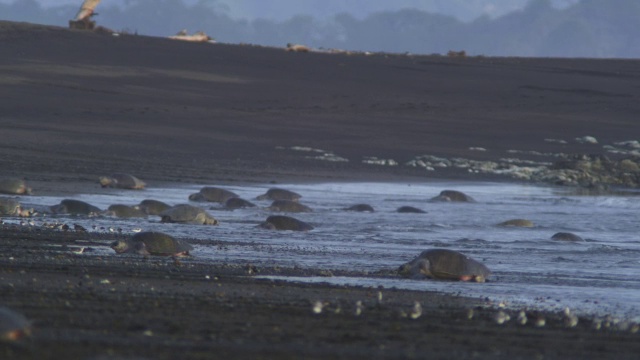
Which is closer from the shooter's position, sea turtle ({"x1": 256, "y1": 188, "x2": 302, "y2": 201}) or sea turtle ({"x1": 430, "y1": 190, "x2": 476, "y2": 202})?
sea turtle ({"x1": 256, "y1": 188, "x2": 302, "y2": 201})

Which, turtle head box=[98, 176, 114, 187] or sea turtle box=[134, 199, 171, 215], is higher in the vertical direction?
turtle head box=[98, 176, 114, 187]

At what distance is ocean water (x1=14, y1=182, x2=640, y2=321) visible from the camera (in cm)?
757

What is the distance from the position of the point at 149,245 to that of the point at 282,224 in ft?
8.65

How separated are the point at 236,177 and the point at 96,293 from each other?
1038 centimetres

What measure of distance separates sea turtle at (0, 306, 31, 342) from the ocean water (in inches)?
115

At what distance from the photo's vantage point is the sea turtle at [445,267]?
786 cm

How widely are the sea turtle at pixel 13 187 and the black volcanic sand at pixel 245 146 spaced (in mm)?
868

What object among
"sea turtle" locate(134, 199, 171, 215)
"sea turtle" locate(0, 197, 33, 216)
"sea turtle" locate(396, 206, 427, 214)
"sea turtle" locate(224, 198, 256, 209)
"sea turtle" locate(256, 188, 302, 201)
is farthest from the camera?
"sea turtle" locate(256, 188, 302, 201)

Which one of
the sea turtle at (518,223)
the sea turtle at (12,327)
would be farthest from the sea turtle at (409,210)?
the sea turtle at (12,327)

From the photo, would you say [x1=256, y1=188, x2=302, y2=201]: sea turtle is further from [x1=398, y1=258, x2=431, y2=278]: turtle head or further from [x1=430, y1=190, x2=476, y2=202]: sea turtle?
[x1=398, y1=258, x2=431, y2=278]: turtle head

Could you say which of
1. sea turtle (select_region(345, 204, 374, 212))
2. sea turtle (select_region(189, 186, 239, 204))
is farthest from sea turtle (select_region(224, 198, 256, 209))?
sea turtle (select_region(345, 204, 374, 212))

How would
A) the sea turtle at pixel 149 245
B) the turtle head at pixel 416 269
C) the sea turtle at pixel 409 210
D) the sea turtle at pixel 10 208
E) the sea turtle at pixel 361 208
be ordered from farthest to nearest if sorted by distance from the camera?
the sea turtle at pixel 409 210
the sea turtle at pixel 361 208
the sea turtle at pixel 10 208
the sea turtle at pixel 149 245
the turtle head at pixel 416 269

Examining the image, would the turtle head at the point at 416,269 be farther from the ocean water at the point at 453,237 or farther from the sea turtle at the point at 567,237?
the sea turtle at the point at 567,237

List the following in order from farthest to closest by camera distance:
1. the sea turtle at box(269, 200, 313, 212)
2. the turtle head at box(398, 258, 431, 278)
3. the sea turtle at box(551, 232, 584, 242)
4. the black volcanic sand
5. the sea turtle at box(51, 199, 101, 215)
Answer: the sea turtle at box(269, 200, 313, 212)
the sea turtle at box(551, 232, 584, 242)
the sea turtle at box(51, 199, 101, 215)
the turtle head at box(398, 258, 431, 278)
the black volcanic sand
